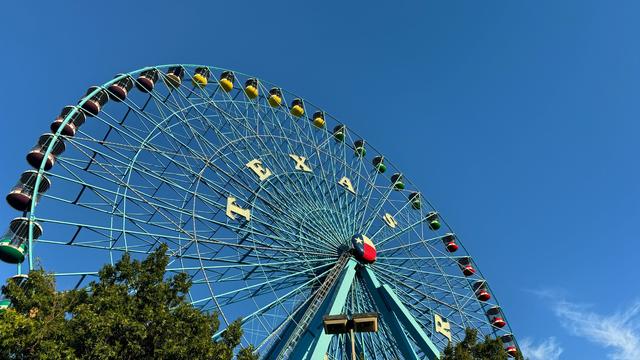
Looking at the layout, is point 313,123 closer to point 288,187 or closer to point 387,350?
point 288,187

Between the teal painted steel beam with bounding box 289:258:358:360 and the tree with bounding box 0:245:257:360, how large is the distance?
5.93 metres

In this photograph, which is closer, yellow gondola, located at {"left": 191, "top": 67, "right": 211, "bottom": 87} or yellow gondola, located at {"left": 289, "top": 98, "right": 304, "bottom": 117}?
yellow gondola, located at {"left": 191, "top": 67, "right": 211, "bottom": 87}

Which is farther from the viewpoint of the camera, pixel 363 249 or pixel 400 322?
pixel 363 249

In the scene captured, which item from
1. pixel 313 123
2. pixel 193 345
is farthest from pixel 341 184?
pixel 193 345

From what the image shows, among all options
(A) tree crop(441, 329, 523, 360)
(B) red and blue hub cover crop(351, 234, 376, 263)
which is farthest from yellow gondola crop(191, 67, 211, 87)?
(A) tree crop(441, 329, 523, 360)

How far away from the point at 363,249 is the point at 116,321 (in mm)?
13925

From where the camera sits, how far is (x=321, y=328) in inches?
725

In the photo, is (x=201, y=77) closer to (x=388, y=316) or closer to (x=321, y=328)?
(x=321, y=328)

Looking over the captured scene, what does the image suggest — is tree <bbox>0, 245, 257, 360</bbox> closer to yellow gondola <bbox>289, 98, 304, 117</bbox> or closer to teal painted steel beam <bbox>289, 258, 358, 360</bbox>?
teal painted steel beam <bbox>289, 258, 358, 360</bbox>

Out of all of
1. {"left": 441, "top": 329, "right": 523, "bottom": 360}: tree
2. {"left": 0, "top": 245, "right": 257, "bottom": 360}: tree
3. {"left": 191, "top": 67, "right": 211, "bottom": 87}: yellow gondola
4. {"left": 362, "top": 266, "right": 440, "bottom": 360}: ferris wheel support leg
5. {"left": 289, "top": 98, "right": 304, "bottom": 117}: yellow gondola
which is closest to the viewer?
{"left": 0, "top": 245, "right": 257, "bottom": 360}: tree

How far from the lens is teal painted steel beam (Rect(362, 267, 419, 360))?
802 inches

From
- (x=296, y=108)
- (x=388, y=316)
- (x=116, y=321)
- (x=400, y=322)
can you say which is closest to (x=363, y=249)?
(x=388, y=316)

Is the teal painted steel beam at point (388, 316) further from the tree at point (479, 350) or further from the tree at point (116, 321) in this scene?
the tree at point (116, 321)

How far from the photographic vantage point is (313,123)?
2764 centimetres
